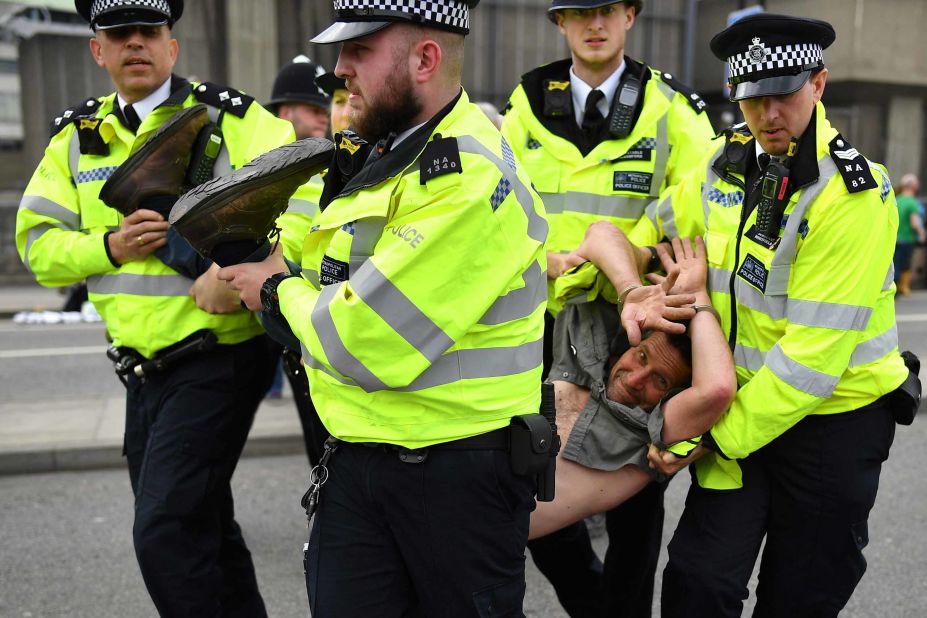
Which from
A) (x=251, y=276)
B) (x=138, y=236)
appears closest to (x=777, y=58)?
(x=251, y=276)

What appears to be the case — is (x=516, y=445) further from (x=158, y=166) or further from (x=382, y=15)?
(x=158, y=166)

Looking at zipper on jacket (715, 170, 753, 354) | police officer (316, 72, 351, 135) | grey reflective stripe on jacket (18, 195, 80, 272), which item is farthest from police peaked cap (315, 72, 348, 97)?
zipper on jacket (715, 170, 753, 354)

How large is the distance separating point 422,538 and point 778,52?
5.20 ft

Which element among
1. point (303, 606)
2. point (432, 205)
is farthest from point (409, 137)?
point (303, 606)

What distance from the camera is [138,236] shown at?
3105 millimetres

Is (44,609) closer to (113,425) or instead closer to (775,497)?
(113,425)

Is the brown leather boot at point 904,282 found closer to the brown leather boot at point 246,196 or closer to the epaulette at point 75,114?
the epaulette at point 75,114

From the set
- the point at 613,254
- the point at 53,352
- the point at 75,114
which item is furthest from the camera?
the point at 53,352

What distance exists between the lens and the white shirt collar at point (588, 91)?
3.68 m

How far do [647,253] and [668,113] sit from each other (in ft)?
2.25

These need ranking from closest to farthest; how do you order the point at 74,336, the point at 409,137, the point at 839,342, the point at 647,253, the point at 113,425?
the point at 409,137, the point at 839,342, the point at 647,253, the point at 113,425, the point at 74,336

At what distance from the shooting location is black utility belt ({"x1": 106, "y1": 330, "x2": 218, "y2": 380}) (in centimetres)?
314

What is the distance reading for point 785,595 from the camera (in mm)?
2852

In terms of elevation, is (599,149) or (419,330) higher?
(599,149)
